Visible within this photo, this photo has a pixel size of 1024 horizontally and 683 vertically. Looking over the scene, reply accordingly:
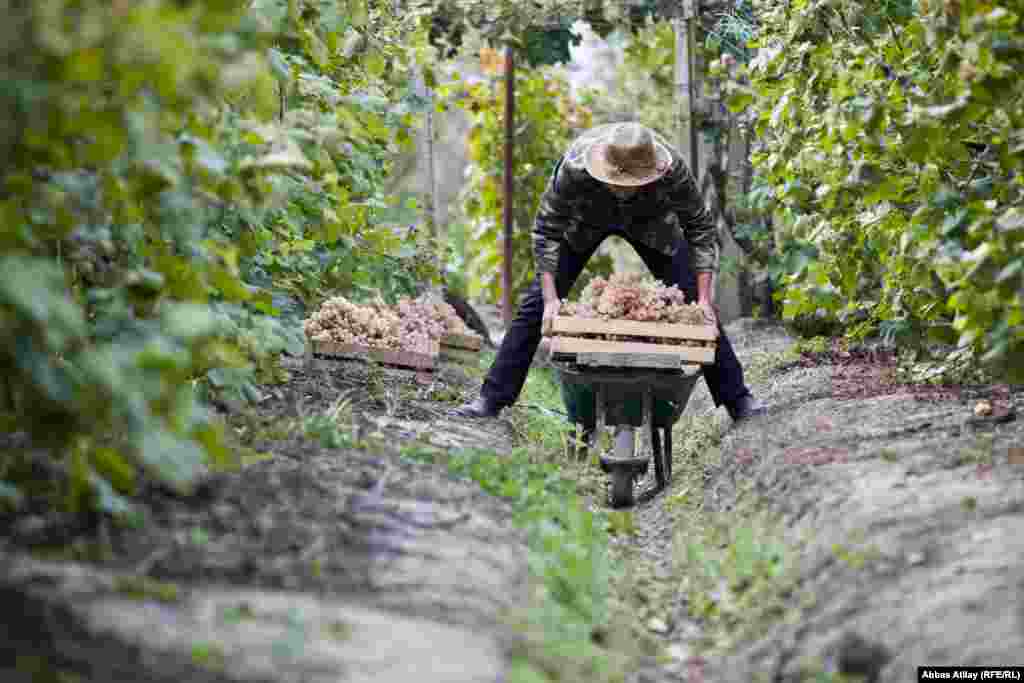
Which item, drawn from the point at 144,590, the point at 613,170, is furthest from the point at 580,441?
the point at 144,590

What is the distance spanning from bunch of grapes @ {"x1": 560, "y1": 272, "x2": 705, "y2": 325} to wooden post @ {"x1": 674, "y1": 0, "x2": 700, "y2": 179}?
564 cm

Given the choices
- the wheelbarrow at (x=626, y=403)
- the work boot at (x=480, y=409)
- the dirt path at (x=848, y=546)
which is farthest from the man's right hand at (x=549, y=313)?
the dirt path at (x=848, y=546)

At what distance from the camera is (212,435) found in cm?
333

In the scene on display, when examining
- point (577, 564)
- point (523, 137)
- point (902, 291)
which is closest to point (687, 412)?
point (902, 291)

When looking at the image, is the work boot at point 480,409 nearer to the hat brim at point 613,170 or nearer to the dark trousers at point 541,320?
the dark trousers at point 541,320

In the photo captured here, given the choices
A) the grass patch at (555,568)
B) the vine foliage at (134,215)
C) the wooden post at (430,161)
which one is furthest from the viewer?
Result: the wooden post at (430,161)

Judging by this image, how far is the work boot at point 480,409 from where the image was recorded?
7285 mm

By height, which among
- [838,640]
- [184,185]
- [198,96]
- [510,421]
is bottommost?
[510,421]

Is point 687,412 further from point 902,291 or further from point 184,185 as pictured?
point 184,185

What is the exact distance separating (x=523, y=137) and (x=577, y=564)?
10.0m

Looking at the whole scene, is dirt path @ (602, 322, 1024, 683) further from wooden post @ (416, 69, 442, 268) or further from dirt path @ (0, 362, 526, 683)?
wooden post @ (416, 69, 442, 268)

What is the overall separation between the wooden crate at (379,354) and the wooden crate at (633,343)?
1.62 metres

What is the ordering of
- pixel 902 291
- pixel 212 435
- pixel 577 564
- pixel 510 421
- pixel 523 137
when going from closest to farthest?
pixel 212 435, pixel 577 564, pixel 902 291, pixel 510 421, pixel 523 137

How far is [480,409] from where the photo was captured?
288 inches
